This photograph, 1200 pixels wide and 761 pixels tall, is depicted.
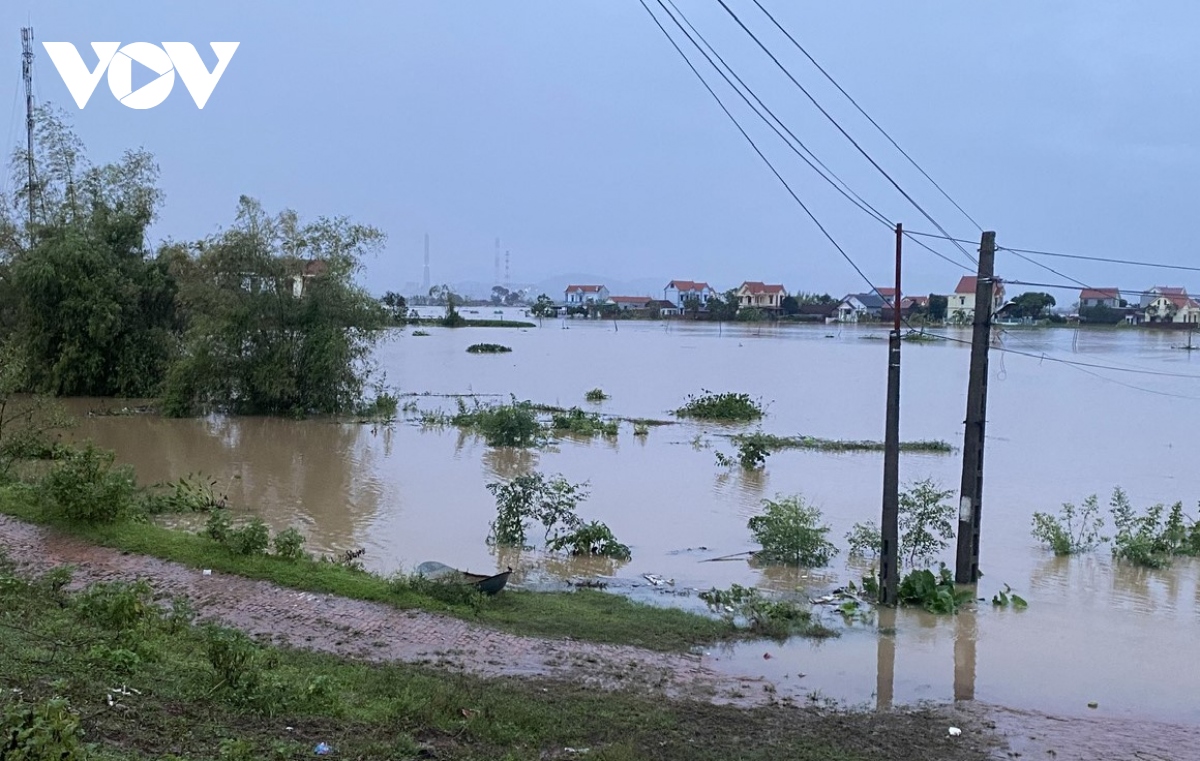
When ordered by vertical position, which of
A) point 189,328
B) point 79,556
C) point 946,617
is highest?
point 189,328

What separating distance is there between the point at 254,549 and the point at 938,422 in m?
25.3

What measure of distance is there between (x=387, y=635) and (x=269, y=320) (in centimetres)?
→ 1952

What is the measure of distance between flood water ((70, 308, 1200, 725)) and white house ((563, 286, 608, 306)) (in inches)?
4517

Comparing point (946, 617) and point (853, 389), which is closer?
point (946, 617)

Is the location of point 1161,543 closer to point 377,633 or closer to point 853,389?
point 377,633

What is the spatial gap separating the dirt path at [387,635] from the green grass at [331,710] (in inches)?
17.2

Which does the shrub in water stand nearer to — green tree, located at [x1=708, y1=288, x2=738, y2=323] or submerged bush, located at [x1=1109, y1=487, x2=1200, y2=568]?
submerged bush, located at [x1=1109, y1=487, x2=1200, y2=568]

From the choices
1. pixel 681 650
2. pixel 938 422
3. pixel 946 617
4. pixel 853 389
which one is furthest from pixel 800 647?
pixel 853 389

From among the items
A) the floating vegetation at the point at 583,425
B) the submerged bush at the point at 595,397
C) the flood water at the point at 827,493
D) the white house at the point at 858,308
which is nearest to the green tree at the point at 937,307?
the white house at the point at 858,308

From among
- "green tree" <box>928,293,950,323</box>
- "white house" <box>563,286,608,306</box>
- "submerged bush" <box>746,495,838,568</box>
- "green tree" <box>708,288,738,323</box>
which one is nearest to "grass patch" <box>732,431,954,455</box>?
"submerged bush" <box>746,495,838,568</box>

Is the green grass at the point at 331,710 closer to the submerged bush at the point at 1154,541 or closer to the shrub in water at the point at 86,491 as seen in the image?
the shrub in water at the point at 86,491

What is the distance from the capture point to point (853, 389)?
40344mm

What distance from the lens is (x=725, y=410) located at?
30.0 m

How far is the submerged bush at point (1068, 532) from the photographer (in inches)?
571
